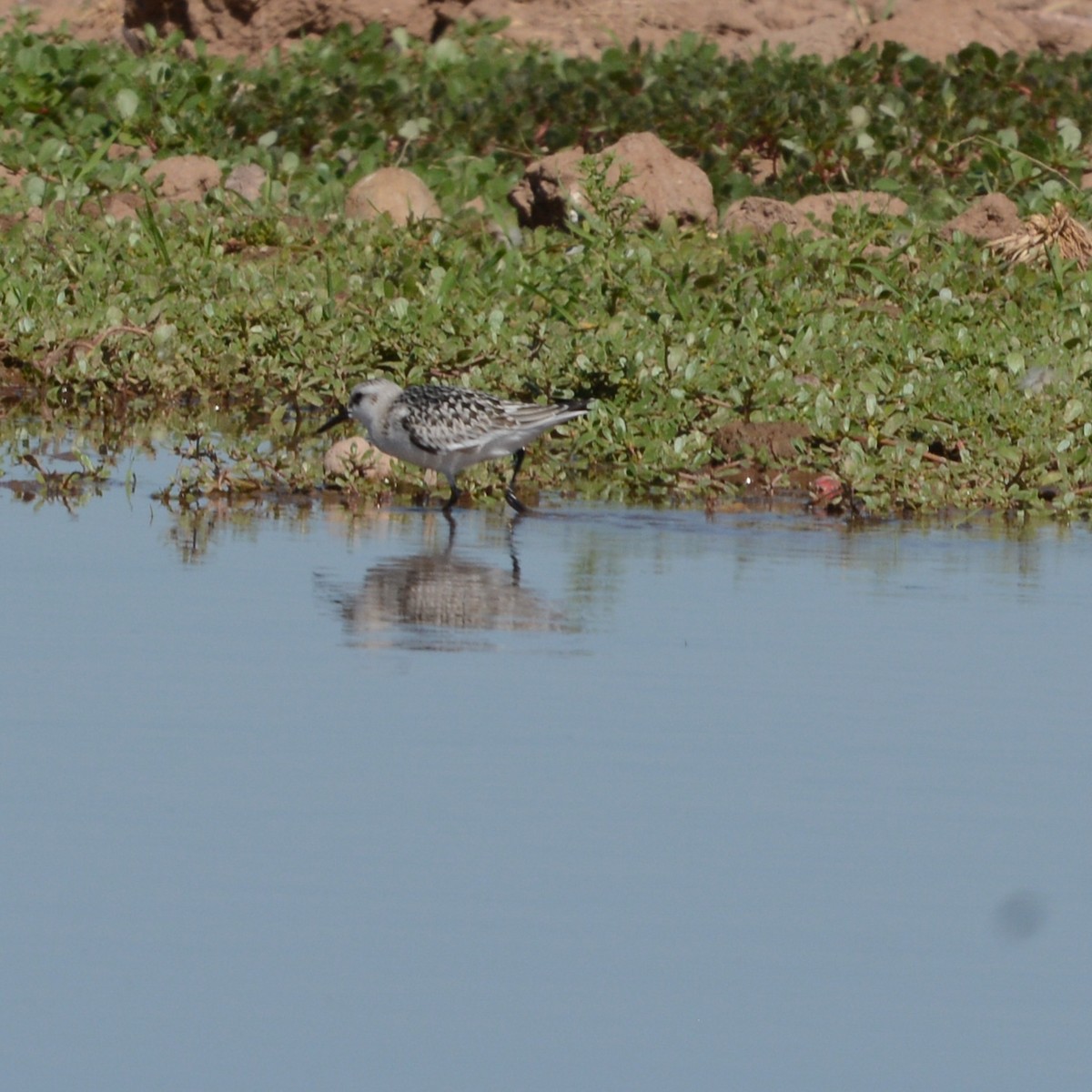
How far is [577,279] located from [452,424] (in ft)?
11.4

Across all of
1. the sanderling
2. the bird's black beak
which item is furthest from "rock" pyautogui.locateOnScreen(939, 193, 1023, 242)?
the sanderling

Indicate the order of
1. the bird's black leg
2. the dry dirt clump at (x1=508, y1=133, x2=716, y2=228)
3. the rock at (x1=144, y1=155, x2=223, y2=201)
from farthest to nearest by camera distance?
the rock at (x1=144, y1=155, x2=223, y2=201) < the dry dirt clump at (x1=508, y1=133, x2=716, y2=228) < the bird's black leg

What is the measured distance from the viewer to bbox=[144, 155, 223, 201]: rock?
625 inches

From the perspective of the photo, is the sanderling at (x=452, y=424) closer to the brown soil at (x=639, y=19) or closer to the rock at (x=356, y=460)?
the rock at (x=356, y=460)

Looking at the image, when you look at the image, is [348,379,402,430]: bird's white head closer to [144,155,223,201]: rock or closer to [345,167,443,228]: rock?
[345,167,443,228]: rock

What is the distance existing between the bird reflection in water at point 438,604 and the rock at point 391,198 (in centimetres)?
703

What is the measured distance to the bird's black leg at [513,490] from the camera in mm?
9875


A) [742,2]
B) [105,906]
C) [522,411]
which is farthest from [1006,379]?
[742,2]

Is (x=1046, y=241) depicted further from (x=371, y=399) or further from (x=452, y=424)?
(x=452, y=424)

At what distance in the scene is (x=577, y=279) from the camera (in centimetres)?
1310

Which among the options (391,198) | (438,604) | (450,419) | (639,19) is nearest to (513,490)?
(450,419)

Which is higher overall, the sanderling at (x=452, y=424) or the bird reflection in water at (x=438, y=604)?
the sanderling at (x=452, y=424)

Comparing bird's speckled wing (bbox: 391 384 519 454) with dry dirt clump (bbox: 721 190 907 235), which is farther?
dry dirt clump (bbox: 721 190 907 235)

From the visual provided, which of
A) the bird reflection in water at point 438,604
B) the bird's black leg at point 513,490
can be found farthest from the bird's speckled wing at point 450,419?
the bird reflection in water at point 438,604
